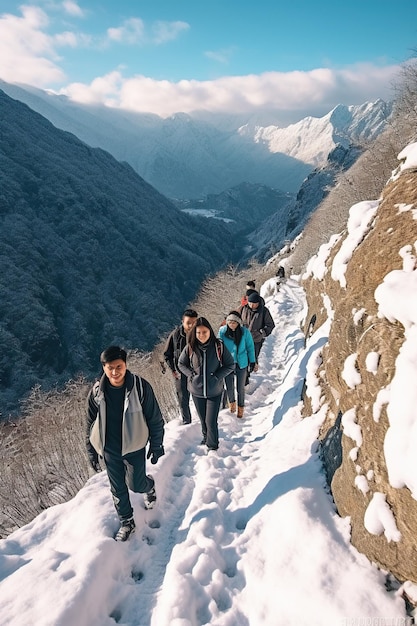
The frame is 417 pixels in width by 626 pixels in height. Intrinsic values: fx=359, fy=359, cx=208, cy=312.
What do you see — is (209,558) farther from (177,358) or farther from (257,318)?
(257,318)

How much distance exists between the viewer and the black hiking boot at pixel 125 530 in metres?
4.10

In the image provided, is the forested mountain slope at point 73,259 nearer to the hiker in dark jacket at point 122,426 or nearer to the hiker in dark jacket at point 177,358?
the hiker in dark jacket at point 177,358

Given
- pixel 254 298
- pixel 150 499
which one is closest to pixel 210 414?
pixel 150 499

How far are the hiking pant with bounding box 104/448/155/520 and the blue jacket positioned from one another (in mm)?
3334

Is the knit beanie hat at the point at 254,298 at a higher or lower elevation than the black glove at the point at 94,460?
higher

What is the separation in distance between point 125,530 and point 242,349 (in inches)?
155

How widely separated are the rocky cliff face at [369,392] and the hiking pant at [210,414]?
1651mm

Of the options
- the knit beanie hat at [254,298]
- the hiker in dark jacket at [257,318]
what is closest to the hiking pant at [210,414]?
the hiker in dark jacket at [257,318]

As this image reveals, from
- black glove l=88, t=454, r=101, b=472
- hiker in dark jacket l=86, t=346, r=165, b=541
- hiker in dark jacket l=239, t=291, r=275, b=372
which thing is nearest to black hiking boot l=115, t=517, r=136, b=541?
hiker in dark jacket l=86, t=346, r=165, b=541

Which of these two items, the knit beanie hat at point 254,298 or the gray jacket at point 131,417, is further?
the knit beanie hat at point 254,298

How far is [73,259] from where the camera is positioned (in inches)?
3927

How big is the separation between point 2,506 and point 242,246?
172m

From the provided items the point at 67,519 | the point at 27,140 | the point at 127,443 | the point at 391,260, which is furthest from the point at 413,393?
the point at 27,140

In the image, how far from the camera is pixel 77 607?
10.3ft
